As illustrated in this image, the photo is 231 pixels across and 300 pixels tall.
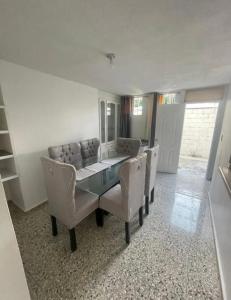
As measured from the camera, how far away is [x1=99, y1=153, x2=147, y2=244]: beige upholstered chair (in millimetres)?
1406

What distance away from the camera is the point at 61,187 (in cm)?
134

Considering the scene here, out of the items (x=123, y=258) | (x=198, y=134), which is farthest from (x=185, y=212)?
(x=198, y=134)

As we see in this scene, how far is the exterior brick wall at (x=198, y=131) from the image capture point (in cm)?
497

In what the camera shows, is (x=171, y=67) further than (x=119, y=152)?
No

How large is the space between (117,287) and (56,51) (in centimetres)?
251

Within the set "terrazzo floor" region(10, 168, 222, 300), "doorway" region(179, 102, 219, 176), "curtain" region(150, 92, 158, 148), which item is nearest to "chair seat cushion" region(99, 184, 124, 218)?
"terrazzo floor" region(10, 168, 222, 300)

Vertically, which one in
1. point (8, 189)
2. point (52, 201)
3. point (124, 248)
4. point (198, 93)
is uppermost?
point (198, 93)

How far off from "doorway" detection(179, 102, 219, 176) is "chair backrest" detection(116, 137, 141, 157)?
8.03 ft

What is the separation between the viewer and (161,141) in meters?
3.76

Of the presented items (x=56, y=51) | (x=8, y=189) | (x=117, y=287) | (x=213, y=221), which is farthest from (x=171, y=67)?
(x=8, y=189)

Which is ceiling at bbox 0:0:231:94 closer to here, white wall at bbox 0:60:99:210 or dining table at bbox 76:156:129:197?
white wall at bbox 0:60:99:210

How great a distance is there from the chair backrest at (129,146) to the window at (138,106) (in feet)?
5.09

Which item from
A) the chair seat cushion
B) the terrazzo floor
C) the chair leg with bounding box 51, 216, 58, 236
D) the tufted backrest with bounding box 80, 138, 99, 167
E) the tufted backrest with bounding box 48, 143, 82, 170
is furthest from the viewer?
the tufted backrest with bounding box 80, 138, 99, 167

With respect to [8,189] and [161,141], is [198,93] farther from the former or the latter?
[8,189]
